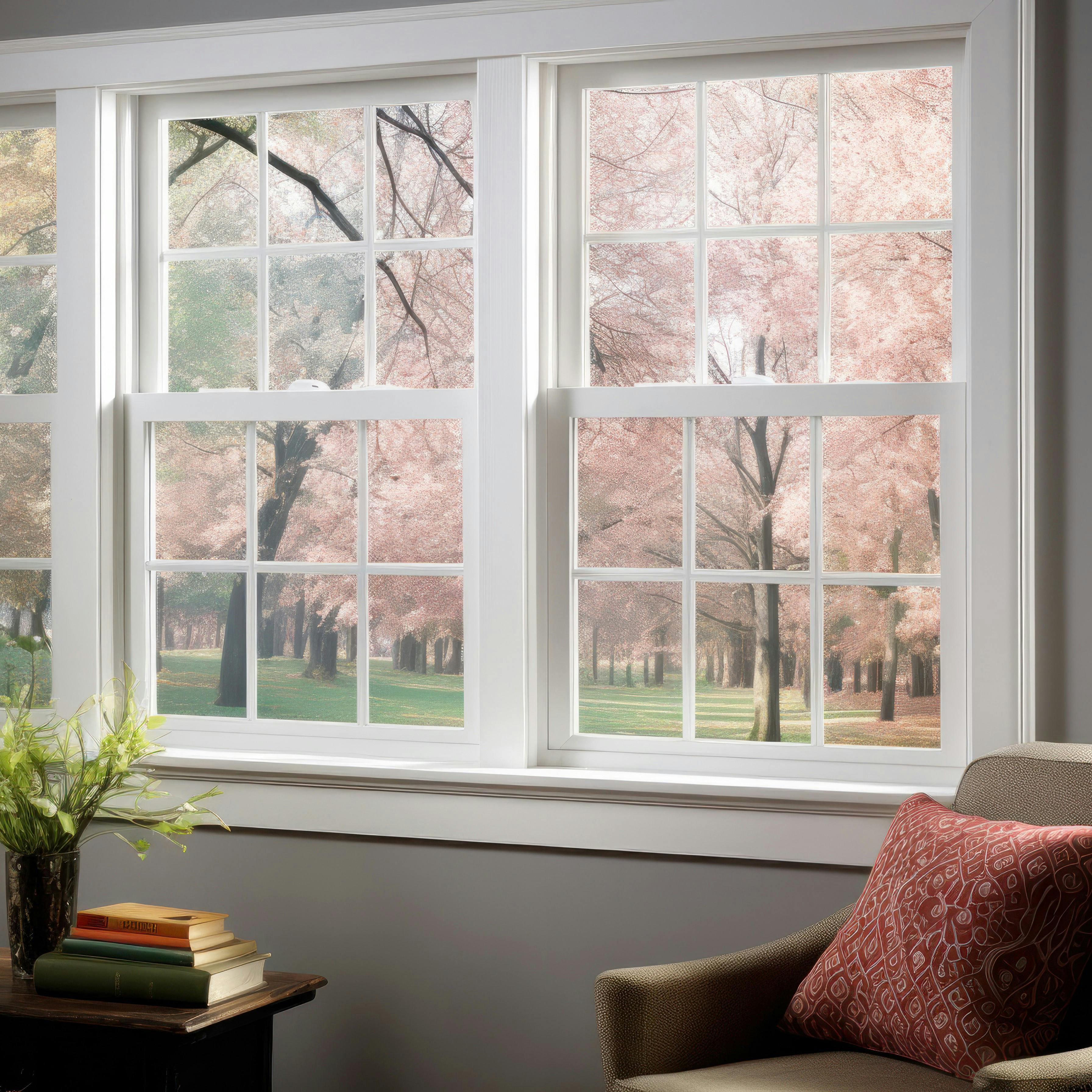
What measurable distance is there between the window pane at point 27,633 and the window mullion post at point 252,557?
0.57 m

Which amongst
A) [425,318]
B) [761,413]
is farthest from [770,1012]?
[425,318]

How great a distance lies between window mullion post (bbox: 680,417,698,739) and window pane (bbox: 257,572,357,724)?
2.67 feet

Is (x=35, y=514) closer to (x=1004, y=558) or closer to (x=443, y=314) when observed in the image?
(x=443, y=314)

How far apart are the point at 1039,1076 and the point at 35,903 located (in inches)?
72.2

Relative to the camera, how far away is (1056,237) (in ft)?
7.54

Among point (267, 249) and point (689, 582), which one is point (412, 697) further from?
point (267, 249)

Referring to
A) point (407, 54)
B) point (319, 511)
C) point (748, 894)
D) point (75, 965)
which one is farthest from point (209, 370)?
point (748, 894)

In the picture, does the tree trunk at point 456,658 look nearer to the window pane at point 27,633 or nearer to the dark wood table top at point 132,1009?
the dark wood table top at point 132,1009

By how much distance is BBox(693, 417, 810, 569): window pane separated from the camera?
258cm

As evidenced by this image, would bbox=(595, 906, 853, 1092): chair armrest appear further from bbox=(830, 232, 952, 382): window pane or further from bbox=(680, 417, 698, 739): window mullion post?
bbox=(830, 232, 952, 382): window pane

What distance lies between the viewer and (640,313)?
267cm

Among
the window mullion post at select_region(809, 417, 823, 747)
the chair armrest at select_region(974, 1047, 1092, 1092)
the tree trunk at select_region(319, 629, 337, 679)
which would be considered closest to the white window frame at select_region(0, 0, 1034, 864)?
the tree trunk at select_region(319, 629, 337, 679)

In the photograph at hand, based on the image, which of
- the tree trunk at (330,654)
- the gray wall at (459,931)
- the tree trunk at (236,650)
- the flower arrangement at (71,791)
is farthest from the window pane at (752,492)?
the flower arrangement at (71,791)

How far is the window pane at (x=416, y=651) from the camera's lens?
2744 millimetres
